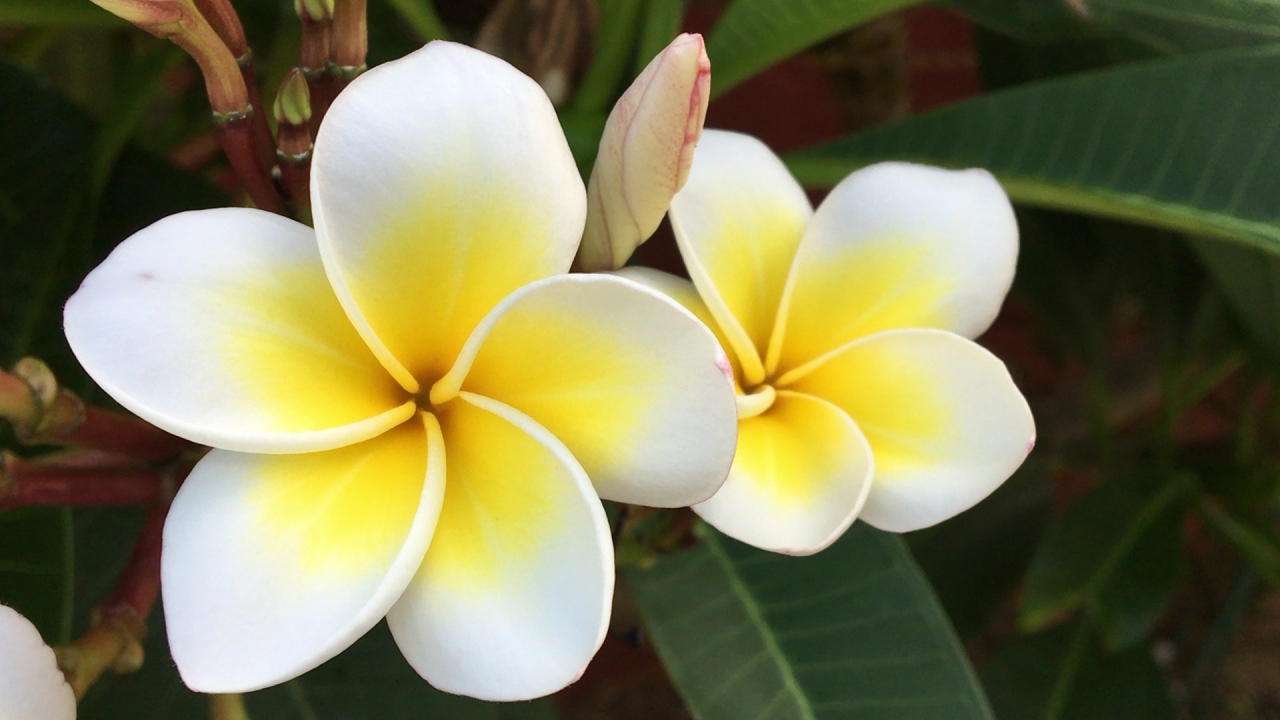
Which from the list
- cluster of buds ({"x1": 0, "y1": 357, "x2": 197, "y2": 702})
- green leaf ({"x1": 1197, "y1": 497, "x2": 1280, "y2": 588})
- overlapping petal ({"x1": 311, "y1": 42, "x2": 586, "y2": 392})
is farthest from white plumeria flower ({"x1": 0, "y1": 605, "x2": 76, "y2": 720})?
green leaf ({"x1": 1197, "y1": 497, "x2": 1280, "y2": 588})

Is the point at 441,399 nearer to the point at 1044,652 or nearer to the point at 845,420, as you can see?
the point at 845,420

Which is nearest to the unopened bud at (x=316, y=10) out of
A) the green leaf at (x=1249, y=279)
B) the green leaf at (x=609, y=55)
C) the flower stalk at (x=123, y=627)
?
the flower stalk at (x=123, y=627)

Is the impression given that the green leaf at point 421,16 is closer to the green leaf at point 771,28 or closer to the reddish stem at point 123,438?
the green leaf at point 771,28

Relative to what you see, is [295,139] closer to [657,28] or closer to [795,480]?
[795,480]

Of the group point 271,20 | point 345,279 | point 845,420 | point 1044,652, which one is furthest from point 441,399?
point 1044,652

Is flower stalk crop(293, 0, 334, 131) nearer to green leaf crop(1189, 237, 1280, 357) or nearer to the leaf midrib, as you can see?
the leaf midrib

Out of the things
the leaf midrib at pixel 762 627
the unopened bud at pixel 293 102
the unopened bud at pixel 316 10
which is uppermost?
the unopened bud at pixel 316 10

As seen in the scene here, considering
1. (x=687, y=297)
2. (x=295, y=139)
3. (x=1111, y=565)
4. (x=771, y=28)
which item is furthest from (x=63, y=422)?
(x=1111, y=565)
